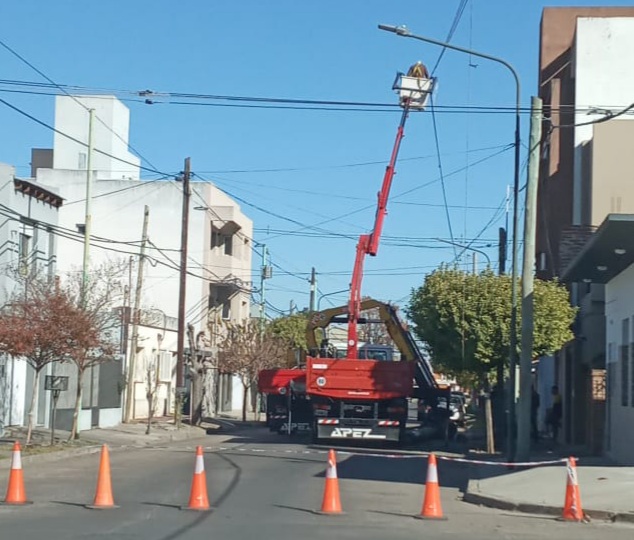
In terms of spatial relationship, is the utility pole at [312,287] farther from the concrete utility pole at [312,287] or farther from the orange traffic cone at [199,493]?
the orange traffic cone at [199,493]

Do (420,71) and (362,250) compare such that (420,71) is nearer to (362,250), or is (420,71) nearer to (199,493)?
(362,250)

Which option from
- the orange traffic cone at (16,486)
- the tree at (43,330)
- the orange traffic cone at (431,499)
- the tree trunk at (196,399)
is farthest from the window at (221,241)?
the orange traffic cone at (431,499)

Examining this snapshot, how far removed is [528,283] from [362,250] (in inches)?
332

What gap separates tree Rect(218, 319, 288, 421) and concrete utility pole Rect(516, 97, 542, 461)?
25.8 meters

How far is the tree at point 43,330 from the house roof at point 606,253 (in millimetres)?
11513

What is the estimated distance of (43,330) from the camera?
2508 cm

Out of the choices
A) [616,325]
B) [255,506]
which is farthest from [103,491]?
[616,325]

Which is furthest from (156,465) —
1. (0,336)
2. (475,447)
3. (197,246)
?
(197,246)

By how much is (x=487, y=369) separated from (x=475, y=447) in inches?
121

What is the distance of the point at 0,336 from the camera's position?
78.7 ft

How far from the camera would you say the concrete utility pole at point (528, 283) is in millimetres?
23250

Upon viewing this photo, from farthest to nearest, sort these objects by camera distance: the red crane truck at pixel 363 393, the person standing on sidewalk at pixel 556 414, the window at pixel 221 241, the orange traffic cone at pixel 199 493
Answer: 1. the window at pixel 221 241
2. the person standing on sidewalk at pixel 556 414
3. the red crane truck at pixel 363 393
4. the orange traffic cone at pixel 199 493

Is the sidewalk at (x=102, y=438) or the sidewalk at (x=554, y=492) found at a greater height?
the sidewalk at (x=554, y=492)

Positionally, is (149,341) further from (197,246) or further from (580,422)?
(580,422)
